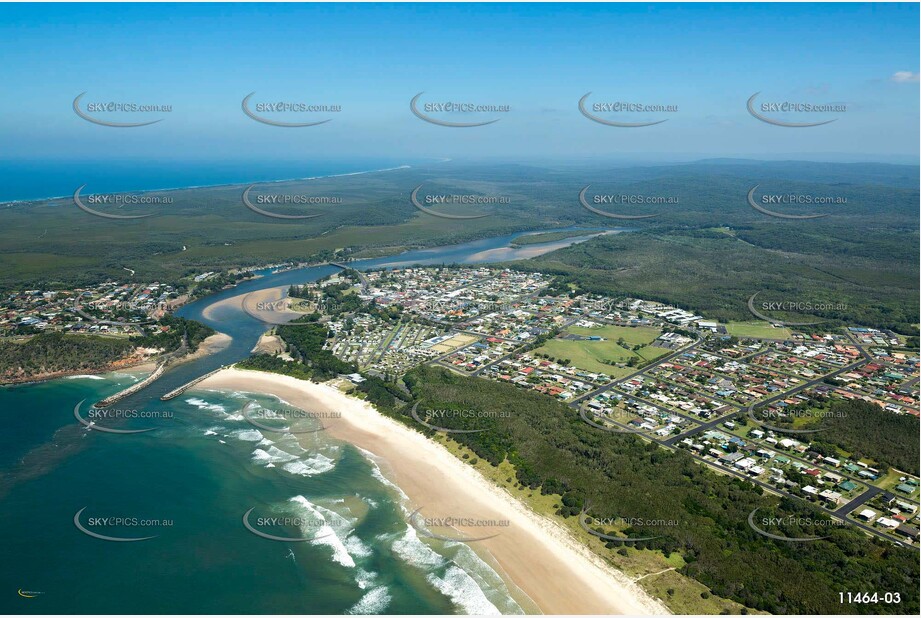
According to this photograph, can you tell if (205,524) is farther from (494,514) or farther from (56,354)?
(56,354)

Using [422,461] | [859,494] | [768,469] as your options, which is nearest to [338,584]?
[422,461]

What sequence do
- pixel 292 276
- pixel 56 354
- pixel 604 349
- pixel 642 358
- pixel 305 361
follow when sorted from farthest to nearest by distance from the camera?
1. pixel 292 276
2. pixel 604 349
3. pixel 642 358
4. pixel 305 361
5. pixel 56 354

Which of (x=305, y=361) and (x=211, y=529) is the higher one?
(x=305, y=361)

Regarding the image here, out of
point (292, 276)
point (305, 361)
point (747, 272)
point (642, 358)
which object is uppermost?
point (292, 276)

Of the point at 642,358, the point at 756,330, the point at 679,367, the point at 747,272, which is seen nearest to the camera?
the point at 679,367

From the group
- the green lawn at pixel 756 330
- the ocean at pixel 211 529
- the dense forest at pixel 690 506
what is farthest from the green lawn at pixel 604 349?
the ocean at pixel 211 529

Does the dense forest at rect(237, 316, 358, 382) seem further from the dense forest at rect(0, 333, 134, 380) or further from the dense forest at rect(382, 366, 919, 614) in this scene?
the dense forest at rect(0, 333, 134, 380)

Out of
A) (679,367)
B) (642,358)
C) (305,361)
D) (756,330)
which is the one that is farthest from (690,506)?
(756,330)
